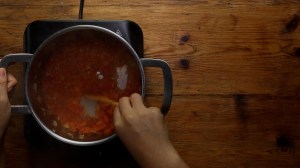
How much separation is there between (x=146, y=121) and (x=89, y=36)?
7.1 inches

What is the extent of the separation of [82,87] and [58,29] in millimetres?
117

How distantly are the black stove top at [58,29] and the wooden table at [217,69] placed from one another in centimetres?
2

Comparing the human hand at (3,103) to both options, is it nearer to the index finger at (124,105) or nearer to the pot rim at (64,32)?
the pot rim at (64,32)

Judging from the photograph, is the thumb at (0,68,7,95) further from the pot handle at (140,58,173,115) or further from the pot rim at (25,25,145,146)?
the pot handle at (140,58,173,115)

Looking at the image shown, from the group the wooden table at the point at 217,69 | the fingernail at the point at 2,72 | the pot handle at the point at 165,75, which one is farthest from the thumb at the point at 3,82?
the pot handle at the point at 165,75

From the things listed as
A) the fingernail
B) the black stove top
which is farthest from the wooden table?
the fingernail

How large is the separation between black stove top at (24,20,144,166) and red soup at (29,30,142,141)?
4 cm

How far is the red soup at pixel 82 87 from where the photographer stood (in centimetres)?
76

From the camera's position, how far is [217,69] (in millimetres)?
859

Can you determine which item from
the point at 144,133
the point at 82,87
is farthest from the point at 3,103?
the point at 144,133

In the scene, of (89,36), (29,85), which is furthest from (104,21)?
(29,85)

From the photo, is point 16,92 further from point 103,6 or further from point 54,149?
point 103,6

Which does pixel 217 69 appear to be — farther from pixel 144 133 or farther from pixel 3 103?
pixel 3 103

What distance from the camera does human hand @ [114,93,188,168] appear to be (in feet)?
2.35
